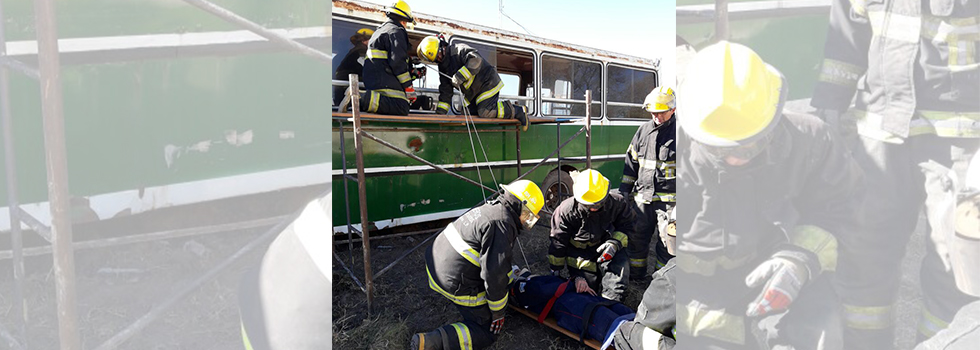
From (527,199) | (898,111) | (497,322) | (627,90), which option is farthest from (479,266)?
(627,90)

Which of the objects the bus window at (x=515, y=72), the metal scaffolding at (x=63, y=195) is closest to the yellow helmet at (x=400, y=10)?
the bus window at (x=515, y=72)

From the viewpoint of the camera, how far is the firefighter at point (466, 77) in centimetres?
475

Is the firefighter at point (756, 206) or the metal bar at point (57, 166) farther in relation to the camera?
the metal bar at point (57, 166)

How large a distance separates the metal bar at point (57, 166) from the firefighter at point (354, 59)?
323 cm

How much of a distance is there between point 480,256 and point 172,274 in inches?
76.9

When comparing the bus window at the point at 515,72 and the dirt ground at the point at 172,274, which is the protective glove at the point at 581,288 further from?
the bus window at the point at 515,72

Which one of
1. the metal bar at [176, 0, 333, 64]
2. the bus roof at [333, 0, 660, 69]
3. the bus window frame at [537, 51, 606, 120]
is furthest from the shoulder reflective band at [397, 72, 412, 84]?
the metal bar at [176, 0, 333, 64]

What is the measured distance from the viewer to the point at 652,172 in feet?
13.3

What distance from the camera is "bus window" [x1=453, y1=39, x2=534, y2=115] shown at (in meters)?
5.78

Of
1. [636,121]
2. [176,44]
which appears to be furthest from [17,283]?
[636,121]

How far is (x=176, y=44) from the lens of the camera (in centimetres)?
Answer: 143

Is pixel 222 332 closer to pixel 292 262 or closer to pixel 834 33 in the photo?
pixel 292 262

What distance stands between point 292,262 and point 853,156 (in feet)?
4.65

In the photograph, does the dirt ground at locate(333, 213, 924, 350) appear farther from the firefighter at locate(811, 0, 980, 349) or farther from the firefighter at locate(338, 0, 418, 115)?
the firefighter at locate(811, 0, 980, 349)
